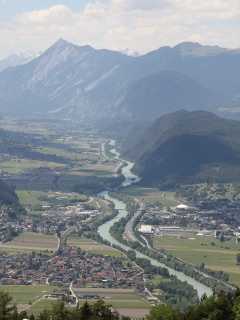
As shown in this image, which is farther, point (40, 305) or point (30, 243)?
point (30, 243)

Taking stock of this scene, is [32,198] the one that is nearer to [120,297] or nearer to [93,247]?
[93,247]

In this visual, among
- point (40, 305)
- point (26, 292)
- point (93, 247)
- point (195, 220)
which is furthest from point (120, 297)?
point (195, 220)

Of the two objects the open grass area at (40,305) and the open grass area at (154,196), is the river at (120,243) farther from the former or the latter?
the open grass area at (40,305)

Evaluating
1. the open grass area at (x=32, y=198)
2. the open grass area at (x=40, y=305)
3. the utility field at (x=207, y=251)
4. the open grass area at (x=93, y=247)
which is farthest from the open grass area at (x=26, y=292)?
the open grass area at (x=32, y=198)

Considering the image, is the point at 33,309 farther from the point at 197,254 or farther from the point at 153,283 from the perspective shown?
the point at 197,254

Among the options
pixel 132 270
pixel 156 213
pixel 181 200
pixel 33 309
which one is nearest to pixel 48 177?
pixel 181 200

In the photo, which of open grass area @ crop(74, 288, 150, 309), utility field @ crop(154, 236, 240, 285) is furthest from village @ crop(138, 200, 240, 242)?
open grass area @ crop(74, 288, 150, 309)

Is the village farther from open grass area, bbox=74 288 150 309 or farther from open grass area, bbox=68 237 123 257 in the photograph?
open grass area, bbox=74 288 150 309
